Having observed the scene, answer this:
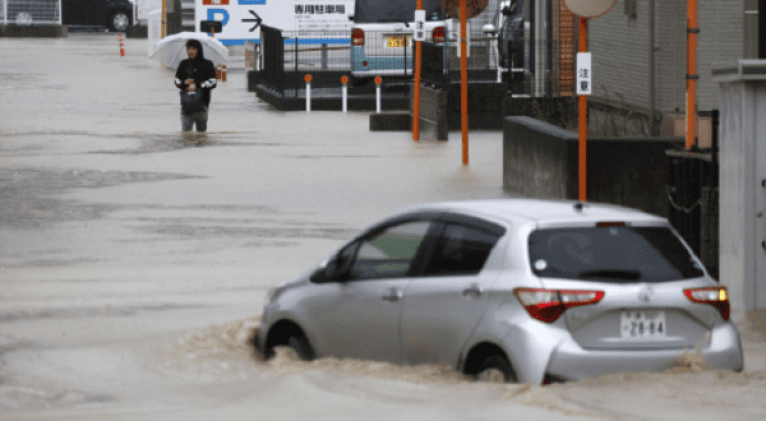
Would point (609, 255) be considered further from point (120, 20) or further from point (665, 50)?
point (120, 20)

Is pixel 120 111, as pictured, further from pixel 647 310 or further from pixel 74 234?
pixel 647 310

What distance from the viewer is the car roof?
303 inches

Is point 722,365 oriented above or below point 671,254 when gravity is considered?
below

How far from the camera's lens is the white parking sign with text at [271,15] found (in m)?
49.4

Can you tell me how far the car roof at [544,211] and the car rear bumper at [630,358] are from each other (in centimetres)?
71

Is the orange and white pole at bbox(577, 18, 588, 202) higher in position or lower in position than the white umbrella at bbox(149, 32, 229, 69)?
lower

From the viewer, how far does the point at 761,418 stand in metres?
7.43

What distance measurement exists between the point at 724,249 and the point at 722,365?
12.6ft

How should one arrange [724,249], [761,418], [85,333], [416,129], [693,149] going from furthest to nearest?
[416,129], [693,149], [724,249], [85,333], [761,418]

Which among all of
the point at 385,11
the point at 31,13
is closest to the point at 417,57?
the point at 385,11

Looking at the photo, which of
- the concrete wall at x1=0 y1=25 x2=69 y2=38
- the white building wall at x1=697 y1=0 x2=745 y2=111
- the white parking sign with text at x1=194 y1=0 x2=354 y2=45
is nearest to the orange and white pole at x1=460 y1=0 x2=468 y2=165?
the white building wall at x1=697 y1=0 x2=745 y2=111

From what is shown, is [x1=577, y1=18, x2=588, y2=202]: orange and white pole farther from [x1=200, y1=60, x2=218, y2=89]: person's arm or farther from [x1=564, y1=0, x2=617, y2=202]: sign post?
[x1=200, y1=60, x2=218, y2=89]: person's arm

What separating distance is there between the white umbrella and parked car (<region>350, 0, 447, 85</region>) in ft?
18.5

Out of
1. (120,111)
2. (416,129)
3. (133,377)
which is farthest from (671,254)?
(120,111)
